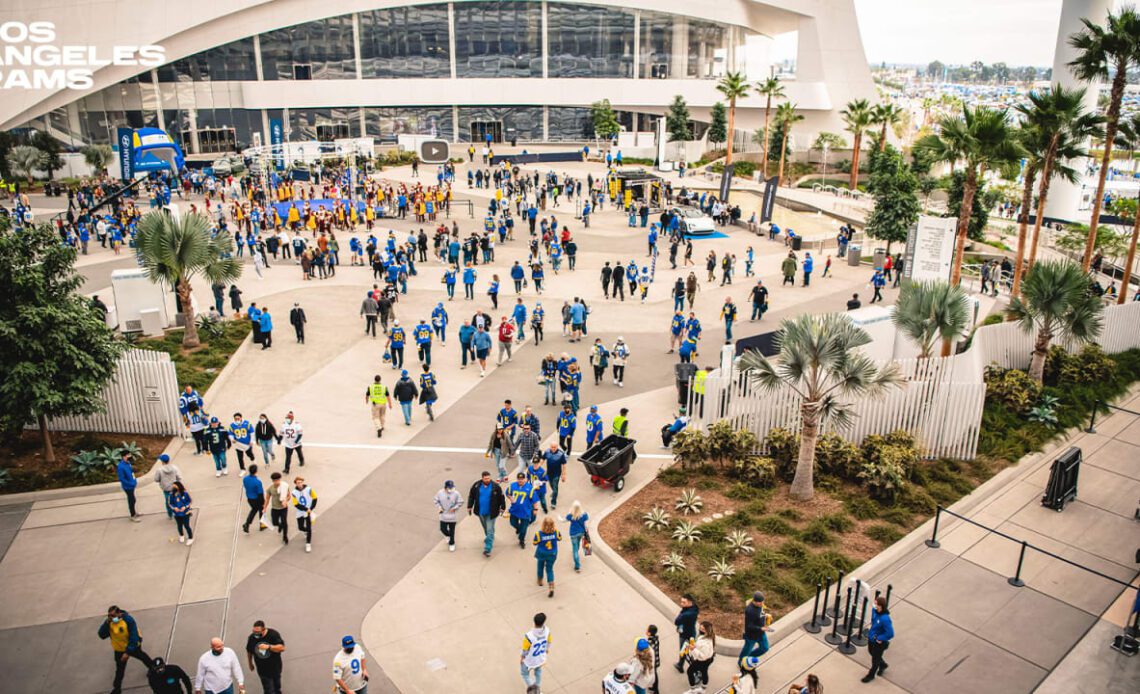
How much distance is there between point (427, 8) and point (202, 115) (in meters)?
21.6

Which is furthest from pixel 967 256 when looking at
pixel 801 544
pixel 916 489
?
pixel 801 544

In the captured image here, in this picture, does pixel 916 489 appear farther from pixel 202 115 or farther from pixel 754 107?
pixel 202 115

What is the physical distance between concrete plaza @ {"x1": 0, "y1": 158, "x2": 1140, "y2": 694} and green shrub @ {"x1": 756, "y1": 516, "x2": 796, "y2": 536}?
1.58m

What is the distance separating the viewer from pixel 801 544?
12.5 metres

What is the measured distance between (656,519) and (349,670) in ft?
19.3

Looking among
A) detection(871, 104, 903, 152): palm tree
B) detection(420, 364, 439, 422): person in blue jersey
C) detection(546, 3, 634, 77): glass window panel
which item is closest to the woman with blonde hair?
detection(420, 364, 439, 422): person in blue jersey

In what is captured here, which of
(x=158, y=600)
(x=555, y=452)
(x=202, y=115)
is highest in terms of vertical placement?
(x=202, y=115)

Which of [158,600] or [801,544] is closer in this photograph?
[158,600]

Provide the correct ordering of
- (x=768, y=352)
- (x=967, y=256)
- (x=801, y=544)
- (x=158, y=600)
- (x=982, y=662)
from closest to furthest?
(x=982, y=662)
(x=158, y=600)
(x=801, y=544)
(x=768, y=352)
(x=967, y=256)

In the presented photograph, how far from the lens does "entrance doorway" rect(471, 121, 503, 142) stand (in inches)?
2975

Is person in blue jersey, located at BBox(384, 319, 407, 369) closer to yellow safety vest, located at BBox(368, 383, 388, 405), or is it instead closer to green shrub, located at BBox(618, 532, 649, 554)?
yellow safety vest, located at BBox(368, 383, 388, 405)

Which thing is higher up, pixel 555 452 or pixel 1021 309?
pixel 1021 309

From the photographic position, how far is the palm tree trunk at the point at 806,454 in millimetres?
13523

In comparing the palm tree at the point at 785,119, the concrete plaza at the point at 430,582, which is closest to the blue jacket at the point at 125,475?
the concrete plaza at the point at 430,582
